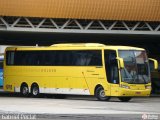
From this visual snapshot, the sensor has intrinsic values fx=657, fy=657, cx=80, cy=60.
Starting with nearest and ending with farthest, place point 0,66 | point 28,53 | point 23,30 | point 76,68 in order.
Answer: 1. point 76,68
2. point 28,53
3. point 23,30
4. point 0,66

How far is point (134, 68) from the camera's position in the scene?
110 feet

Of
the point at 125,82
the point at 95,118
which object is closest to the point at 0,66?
the point at 125,82

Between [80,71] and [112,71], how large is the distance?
2.30 m

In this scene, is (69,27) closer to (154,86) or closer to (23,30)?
(23,30)

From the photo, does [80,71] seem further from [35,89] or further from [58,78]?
[35,89]

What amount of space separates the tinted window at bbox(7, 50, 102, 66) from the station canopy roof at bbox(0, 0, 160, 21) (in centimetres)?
335

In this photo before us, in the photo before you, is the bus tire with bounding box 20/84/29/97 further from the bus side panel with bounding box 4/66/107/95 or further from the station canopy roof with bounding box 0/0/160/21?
the station canopy roof with bounding box 0/0/160/21

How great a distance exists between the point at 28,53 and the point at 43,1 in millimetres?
4816

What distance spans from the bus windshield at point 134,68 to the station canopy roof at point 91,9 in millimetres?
8208

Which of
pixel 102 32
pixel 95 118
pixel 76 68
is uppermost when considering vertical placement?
pixel 102 32

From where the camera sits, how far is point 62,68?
36250 millimetres

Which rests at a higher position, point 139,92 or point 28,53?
point 28,53

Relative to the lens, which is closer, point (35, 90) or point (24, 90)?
point (35, 90)

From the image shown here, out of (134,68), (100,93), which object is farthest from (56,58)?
(134,68)
